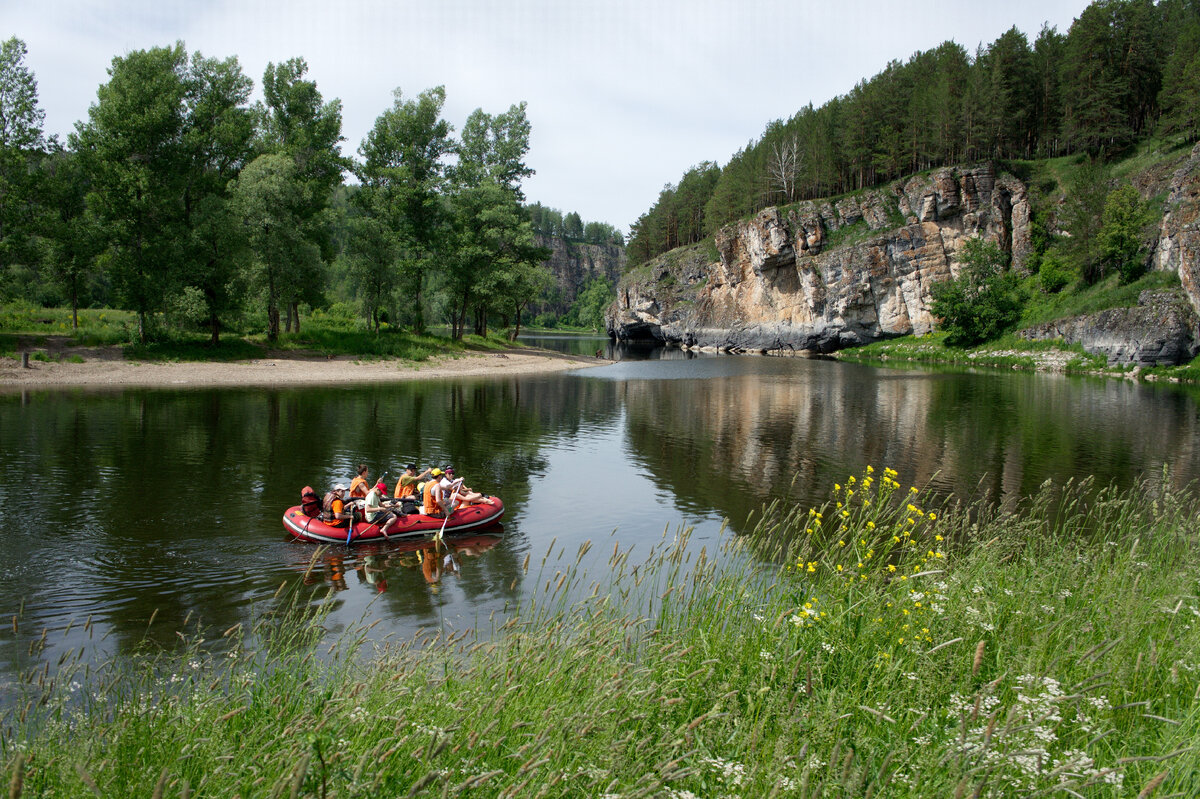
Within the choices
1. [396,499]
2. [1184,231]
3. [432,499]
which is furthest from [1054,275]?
[396,499]

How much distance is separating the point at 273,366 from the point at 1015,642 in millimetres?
45766

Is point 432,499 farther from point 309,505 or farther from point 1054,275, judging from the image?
point 1054,275

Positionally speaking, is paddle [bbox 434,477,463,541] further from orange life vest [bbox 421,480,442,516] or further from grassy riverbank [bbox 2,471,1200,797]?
grassy riverbank [bbox 2,471,1200,797]

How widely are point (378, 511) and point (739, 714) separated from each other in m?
12.2

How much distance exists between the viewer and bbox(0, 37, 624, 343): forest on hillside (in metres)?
40.7

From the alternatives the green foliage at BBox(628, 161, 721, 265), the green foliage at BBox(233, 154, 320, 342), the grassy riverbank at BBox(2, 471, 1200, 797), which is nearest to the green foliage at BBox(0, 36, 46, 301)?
the green foliage at BBox(233, 154, 320, 342)

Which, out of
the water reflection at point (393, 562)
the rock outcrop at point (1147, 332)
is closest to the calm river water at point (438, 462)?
the water reflection at point (393, 562)

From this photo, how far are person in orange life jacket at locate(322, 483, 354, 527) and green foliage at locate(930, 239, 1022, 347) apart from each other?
223 feet

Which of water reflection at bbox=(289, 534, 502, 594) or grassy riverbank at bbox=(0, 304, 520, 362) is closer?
water reflection at bbox=(289, 534, 502, 594)

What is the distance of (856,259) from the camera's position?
82375mm

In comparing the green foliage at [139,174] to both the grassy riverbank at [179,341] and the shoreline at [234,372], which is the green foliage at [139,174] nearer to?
the grassy riverbank at [179,341]

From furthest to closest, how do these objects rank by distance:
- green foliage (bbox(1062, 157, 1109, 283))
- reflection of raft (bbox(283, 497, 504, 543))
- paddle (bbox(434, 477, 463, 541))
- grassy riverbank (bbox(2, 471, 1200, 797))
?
green foliage (bbox(1062, 157, 1109, 283)) < paddle (bbox(434, 477, 463, 541)) < reflection of raft (bbox(283, 497, 504, 543)) < grassy riverbank (bbox(2, 471, 1200, 797))

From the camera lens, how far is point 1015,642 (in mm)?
6262

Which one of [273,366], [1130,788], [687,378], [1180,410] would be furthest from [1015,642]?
[687,378]
